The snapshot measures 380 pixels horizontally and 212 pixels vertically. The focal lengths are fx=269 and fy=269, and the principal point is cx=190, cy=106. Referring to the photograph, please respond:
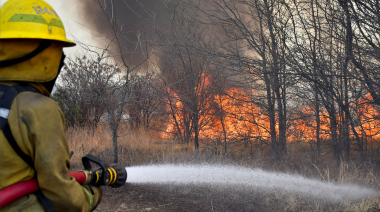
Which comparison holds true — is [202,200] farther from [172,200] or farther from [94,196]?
[94,196]

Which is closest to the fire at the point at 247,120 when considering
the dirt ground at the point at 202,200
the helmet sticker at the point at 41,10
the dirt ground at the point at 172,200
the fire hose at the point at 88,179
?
the dirt ground at the point at 202,200

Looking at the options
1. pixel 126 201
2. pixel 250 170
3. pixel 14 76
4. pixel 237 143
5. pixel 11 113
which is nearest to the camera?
pixel 11 113

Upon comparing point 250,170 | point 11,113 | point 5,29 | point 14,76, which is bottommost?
point 250,170

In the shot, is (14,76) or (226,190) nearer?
(14,76)

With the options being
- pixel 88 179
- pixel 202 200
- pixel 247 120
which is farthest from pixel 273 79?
pixel 88 179

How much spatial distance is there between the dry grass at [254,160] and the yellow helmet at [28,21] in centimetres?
424

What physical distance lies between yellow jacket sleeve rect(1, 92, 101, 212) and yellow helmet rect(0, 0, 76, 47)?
0.35 m

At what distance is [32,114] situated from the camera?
4.72ft

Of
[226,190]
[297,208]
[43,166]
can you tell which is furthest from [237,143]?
[43,166]

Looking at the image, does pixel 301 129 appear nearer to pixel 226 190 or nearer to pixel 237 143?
pixel 237 143

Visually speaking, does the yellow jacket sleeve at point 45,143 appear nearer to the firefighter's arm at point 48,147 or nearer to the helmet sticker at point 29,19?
the firefighter's arm at point 48,147

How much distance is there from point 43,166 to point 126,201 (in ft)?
13.1

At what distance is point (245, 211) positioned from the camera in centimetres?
446

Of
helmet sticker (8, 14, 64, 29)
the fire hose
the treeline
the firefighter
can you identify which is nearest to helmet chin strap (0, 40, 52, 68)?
the firefighter
